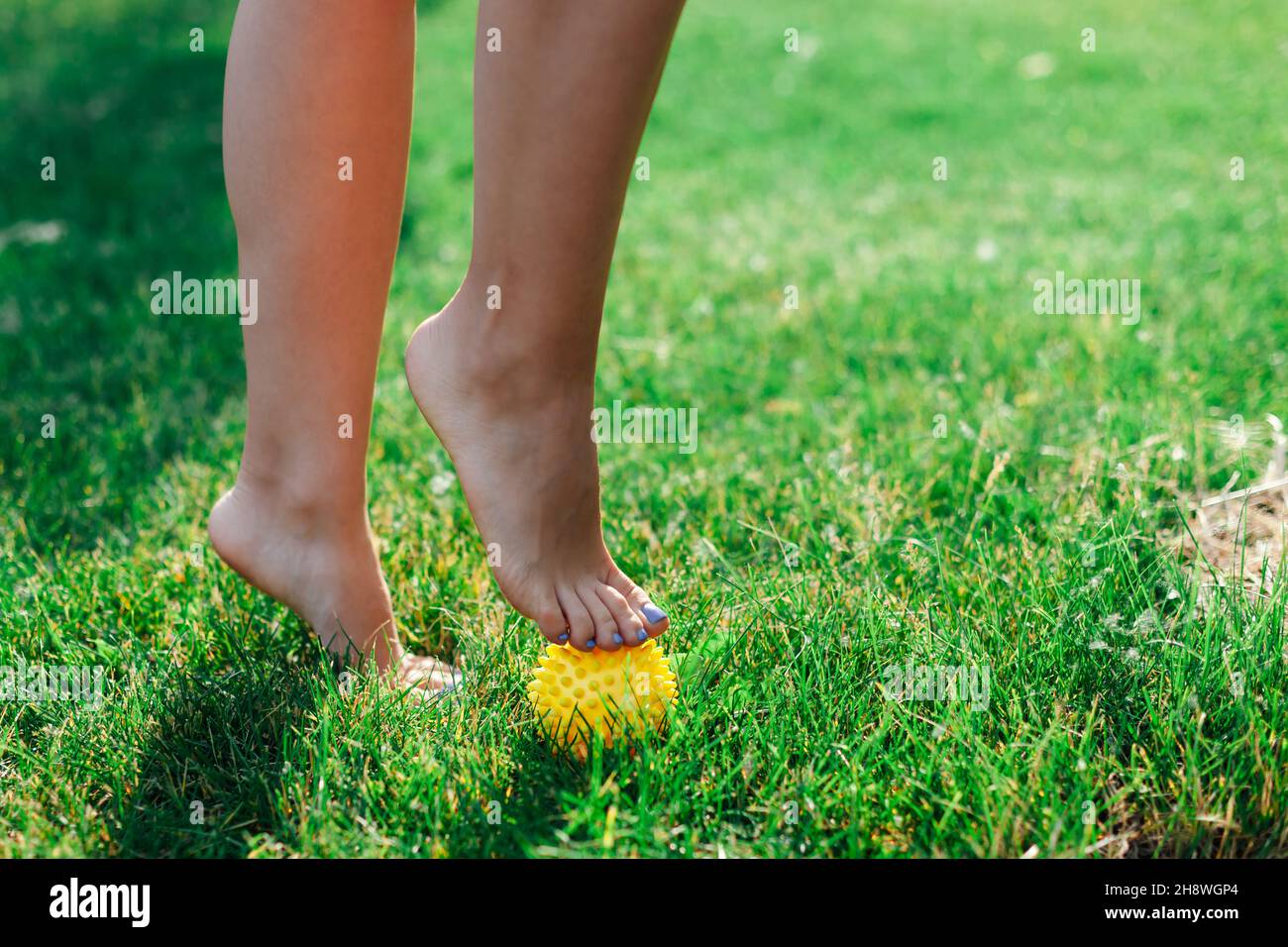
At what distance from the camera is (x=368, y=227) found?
1.52 m

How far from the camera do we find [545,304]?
51.1 inches

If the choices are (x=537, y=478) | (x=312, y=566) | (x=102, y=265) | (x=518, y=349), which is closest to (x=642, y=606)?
(x=537, y=478)

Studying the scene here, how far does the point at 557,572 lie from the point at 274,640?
520 mm

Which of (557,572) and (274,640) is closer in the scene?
(557,572)

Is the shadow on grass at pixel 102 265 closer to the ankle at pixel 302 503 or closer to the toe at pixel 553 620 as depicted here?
the ankle at pixel 302 503

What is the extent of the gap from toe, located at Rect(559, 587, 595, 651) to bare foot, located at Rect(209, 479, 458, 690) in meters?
0.28

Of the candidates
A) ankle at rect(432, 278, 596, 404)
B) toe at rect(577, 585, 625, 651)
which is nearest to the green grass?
toe at rect(577, 585, 625, 651)

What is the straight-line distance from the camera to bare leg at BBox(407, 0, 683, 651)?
3.97 feet

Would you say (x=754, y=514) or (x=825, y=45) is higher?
(x=825, y=45)

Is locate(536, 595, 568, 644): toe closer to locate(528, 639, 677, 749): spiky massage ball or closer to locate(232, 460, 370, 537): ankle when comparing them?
locate(528, 639, 677, 749): spiky massage ball

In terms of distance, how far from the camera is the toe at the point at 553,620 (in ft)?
4.54
